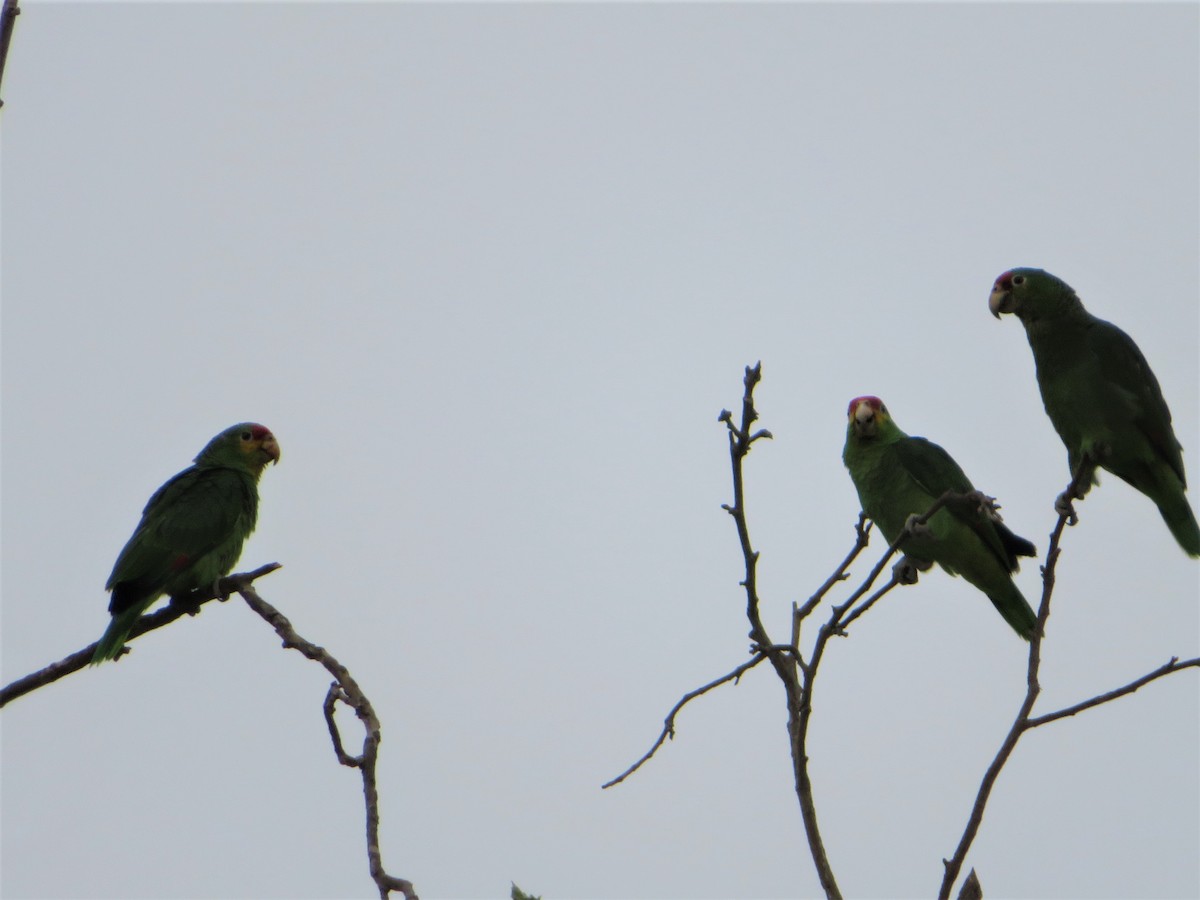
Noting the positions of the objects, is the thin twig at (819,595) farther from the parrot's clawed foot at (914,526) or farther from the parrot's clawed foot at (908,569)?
the parrot's clawed foot at (908,569)

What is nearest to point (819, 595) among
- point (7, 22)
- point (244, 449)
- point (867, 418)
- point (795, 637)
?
point (795, 637)

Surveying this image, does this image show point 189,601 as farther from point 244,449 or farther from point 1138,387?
point 1138,387

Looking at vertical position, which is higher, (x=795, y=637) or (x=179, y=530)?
(x=179, y=530)

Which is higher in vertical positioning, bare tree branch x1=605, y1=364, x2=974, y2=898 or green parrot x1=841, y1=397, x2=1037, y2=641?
green parrot x1=841, y1=397, x2=1037, y2=641

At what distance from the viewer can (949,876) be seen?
3.07 meters

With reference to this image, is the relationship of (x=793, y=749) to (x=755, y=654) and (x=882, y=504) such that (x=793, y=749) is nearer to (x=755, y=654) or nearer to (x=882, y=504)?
(x=755, y=654)

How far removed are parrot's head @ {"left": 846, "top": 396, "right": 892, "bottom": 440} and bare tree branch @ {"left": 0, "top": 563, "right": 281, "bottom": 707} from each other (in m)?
4.19

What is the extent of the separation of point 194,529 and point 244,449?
5.37ft

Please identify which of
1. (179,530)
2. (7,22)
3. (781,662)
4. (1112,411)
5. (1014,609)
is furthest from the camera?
(1014,609)

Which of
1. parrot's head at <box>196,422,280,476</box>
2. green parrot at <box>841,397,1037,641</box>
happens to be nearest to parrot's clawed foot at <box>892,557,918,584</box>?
green parrot at <box>841,397,1037,641</box>

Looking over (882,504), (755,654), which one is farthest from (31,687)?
(882,504)

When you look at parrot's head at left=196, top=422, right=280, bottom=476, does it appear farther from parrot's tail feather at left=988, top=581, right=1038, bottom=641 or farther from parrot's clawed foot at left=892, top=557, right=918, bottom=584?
parrot's tail feather at left=988, top=581, right=1038, bottom=641

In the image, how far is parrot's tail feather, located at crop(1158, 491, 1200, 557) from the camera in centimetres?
643

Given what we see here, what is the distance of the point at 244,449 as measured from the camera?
862 centimetres
